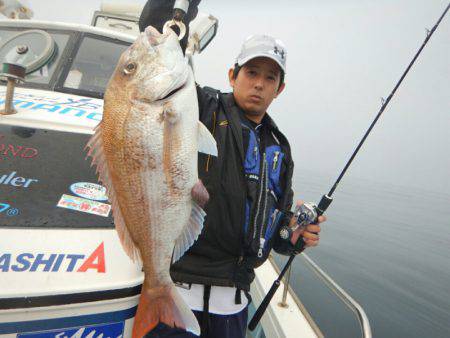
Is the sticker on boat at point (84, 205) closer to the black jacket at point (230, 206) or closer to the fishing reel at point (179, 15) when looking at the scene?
the black jacket at point (230, 206)

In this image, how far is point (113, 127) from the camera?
143 cm

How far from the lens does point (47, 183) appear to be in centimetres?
197

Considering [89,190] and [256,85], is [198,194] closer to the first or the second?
[89,190]

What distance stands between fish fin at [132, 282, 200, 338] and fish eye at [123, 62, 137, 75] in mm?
1164

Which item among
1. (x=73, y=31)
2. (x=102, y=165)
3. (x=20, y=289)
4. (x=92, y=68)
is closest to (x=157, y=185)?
(x=102, y=165)

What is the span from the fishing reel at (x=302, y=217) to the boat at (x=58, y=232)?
1011 mm

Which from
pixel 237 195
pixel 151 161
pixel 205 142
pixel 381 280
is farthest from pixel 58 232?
pixel 381 280

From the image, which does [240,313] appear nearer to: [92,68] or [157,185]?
[157,185]

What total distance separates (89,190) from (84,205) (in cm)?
16

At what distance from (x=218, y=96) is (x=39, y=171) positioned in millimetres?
1457

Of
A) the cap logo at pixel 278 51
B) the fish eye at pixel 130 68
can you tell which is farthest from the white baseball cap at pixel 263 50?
the fish eye at pixel 130 68

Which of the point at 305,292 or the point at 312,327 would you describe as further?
the point at 305,292

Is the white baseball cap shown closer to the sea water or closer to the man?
the man

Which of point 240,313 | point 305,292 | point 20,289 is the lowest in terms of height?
point 305,292
